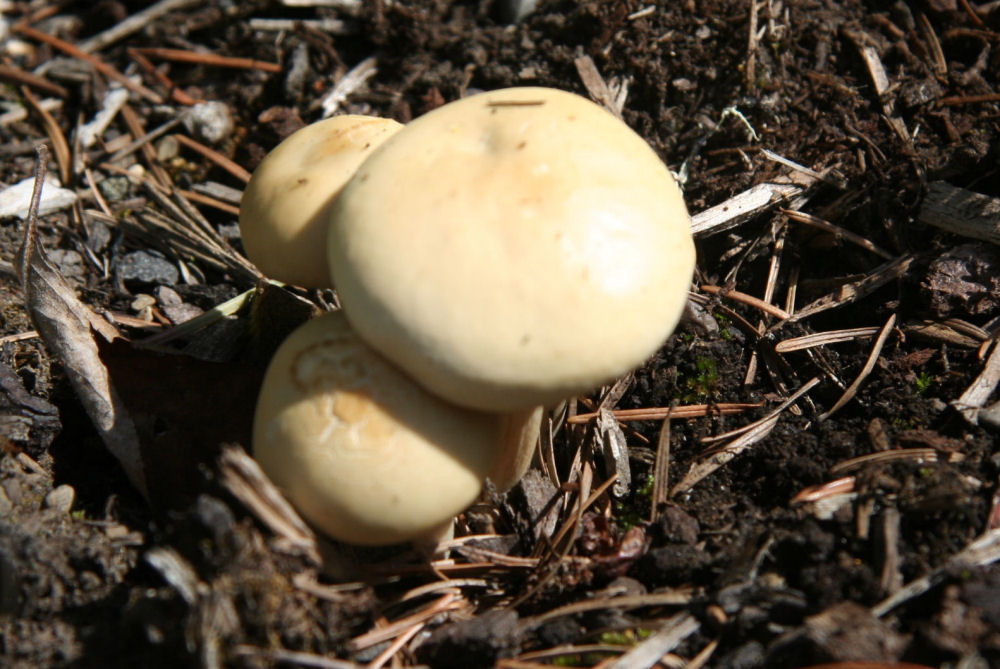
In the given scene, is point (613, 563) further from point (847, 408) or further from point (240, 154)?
point (240, 154)

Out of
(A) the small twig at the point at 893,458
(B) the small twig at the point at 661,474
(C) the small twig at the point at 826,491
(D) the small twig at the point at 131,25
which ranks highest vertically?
(D) the small twig at the point at 131,25

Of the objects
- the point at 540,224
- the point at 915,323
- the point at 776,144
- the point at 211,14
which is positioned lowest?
the point at 915,323

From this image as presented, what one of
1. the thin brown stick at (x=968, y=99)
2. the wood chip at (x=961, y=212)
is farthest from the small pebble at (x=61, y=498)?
the thin brown stick at (x=968, y=99)

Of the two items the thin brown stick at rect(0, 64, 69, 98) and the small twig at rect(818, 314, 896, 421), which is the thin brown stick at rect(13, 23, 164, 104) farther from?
the small twig at rect(818, 314, 896, 421)

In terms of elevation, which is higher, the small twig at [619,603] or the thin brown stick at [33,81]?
the thin brown stick at [33,81]

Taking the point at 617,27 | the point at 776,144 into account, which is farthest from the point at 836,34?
the point at 617,27

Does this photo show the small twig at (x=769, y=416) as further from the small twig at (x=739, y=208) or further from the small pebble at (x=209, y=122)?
the small pebble at (x=209, y=122)

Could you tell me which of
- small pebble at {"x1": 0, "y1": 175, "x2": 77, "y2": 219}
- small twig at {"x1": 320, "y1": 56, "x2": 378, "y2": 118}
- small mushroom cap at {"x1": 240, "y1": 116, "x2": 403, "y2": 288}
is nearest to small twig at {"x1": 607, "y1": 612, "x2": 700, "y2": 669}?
small mushroom cap at {"x1": 240, "y1": 116, "x2": 403, "y2": 288}
